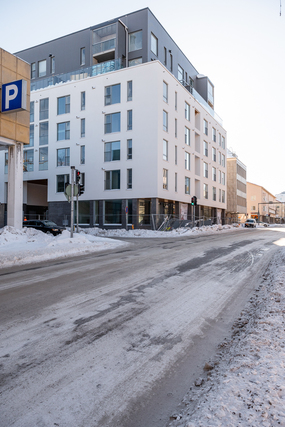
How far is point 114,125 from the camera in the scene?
3391cm

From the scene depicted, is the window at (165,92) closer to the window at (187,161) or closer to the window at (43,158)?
the window at (187,161)

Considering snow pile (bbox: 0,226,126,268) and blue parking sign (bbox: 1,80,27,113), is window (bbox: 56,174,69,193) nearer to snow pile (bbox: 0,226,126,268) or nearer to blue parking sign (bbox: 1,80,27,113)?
snow pile (bbox: 0,226,126,268)

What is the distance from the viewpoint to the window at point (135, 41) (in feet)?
115

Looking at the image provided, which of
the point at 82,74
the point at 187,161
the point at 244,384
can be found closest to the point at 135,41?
the point at 82,74

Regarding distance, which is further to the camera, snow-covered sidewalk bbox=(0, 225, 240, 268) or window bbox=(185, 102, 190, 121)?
window bbox=(185, 102, 190, 121)

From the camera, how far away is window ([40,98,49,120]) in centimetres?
3816

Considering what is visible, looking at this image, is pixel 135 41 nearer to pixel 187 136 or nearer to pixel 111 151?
pixel 187 136

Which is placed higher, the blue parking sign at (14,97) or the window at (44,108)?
the window at (44,108)

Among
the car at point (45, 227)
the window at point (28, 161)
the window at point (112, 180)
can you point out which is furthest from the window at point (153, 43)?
the car at point (45, 227)

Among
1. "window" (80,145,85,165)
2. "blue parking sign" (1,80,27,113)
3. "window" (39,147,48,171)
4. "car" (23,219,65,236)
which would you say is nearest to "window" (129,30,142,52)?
"window" (80,145,85,165)

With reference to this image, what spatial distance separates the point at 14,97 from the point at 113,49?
2265 centimetres

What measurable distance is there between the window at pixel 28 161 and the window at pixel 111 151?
1055cm

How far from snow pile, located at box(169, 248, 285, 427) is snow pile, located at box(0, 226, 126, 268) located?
8.49m

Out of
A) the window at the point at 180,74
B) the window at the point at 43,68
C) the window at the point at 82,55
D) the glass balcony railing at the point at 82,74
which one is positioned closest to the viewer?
the glass balcony railing at the point at 82,74
